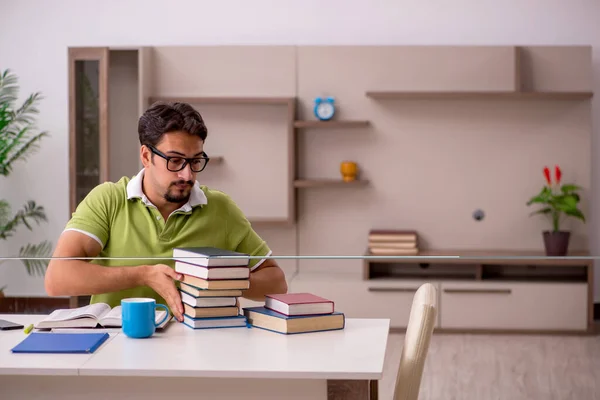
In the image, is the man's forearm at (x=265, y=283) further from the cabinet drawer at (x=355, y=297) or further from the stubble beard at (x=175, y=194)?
the stubble beard at (x=175, y=194)

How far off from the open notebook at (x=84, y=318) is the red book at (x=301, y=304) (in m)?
0.24

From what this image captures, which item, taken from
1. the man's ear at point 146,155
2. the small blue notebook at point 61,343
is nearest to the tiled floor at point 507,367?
the small blue notebook at point 61,343

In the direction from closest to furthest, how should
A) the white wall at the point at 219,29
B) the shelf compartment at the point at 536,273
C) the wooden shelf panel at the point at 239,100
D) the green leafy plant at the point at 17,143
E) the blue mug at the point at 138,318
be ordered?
1. the blue mug at the point at 138,318
2. the shelf compartment at the point at 536,273
3. the wooden shelf panel at the point at 239,100
4. the green leafy plant at the point at 17,143
5. the white wall at the point at 219,29

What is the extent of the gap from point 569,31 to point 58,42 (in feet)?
9.84

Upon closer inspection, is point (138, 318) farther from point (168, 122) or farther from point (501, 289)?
point (501, 289)

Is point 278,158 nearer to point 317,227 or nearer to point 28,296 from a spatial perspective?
point 317,227

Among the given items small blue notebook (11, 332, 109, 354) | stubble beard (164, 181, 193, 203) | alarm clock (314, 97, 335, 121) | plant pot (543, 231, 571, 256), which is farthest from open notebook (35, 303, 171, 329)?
plant pot (543, 231, 571, 256)

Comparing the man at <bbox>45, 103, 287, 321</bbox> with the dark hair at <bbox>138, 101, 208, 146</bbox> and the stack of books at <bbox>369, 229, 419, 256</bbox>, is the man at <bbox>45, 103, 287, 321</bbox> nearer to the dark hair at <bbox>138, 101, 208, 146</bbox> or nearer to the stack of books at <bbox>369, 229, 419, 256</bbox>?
the dark hair at <bbox>138, 101, 208, 146</bbox>

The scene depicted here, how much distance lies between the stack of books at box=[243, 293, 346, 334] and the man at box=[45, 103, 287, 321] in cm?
10

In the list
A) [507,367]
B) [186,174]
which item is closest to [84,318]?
[186,174]

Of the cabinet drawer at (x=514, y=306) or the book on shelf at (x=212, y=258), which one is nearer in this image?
the book on shelf at (x=212, y=258)

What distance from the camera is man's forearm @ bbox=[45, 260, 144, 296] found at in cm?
161

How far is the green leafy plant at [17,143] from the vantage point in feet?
15.1

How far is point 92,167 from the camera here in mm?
4395
